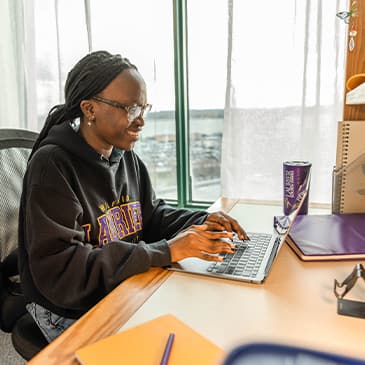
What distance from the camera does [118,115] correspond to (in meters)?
1.09

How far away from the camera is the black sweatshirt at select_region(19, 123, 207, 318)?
2.80 feet

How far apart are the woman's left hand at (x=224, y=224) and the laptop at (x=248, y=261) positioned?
0.02 m

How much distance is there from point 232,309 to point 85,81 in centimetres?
74

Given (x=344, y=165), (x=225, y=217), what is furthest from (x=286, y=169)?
(x=225, y=217)

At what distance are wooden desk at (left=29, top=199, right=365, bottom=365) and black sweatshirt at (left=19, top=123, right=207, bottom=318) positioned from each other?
0.07 meters

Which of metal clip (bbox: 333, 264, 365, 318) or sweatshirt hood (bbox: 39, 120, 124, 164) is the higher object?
sweatshirt hood (bbox: 39, 120, 124, 164)

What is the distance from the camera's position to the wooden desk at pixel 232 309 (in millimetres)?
613

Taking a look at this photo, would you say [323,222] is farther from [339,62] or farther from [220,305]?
[339,62]

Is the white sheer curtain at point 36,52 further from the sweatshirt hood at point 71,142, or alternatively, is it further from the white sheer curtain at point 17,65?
the sweatshirt hood at point 71,142

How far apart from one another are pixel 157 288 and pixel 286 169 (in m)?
0.67

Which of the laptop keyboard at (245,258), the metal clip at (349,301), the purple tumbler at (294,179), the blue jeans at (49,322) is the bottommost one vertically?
the blue jeans at (49,322)

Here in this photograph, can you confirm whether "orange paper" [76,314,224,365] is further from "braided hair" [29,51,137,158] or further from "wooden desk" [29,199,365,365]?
"braided hair" [29,51,137,158]

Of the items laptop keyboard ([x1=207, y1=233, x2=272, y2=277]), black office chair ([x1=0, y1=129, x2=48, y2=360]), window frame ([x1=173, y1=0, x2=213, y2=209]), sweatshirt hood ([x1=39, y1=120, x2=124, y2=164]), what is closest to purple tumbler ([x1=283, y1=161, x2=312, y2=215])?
laptop keyboard ([x1=207, y1=233, x2=272, y2=277])

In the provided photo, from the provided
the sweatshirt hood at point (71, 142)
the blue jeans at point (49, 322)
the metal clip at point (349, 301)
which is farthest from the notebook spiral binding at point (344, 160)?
the blue jeans at point (49, 322)
